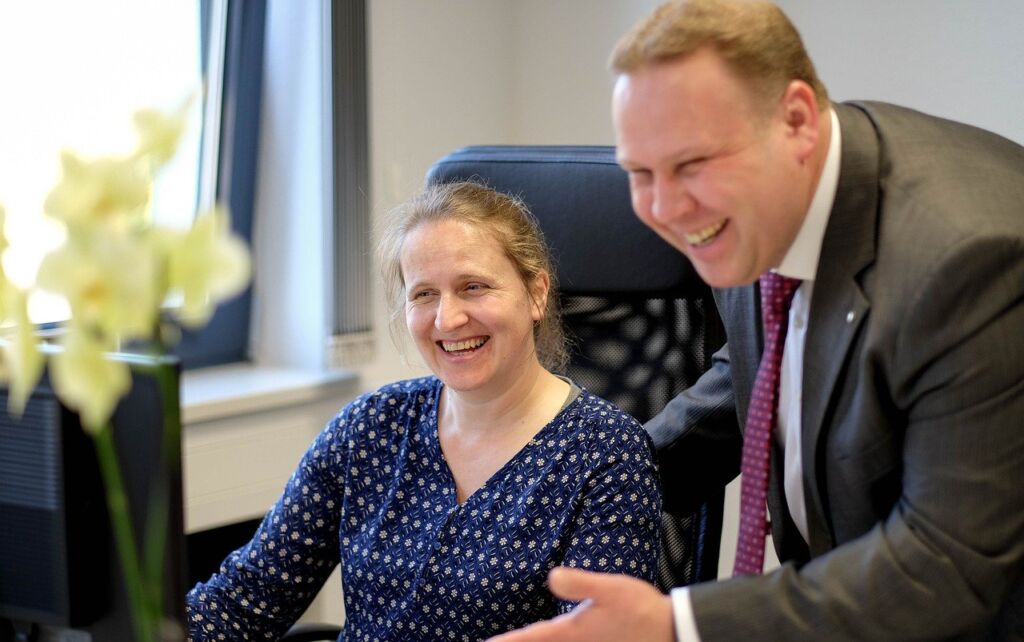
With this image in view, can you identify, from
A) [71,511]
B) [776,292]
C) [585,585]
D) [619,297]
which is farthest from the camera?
[619,297]

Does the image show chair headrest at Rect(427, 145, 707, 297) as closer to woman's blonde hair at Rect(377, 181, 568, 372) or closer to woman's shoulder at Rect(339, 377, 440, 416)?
woman's blonde hair at Rect(377, 181, 568, 372)

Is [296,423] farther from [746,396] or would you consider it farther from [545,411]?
[746,396]

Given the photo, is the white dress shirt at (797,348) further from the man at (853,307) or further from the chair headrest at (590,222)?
the chair headrest at (590,222)

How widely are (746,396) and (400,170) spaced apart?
1537mm

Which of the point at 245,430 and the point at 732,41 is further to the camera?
the point at 245,430

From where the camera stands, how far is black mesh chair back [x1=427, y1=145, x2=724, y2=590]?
1931 mm

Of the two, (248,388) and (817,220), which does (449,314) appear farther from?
(248,388)

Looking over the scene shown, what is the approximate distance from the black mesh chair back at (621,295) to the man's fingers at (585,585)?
2.43ft

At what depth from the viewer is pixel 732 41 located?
131cm

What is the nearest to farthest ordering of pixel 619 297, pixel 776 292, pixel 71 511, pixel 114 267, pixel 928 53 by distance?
pixel 114 267
pixel 71 511
pixel 776 292
pixel 619 297
pixel 928 53

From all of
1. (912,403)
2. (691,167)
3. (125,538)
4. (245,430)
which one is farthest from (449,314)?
(245,430)

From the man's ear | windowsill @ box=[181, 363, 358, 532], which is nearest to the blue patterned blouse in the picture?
the man's ear

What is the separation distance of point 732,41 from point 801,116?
121 mm

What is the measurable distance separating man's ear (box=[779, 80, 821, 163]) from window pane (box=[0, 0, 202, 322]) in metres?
1.47
